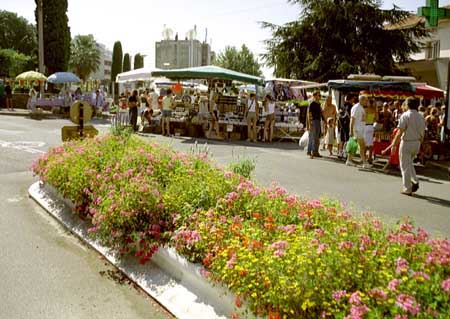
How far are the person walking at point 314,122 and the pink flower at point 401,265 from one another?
410 inches

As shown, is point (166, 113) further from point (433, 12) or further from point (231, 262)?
point (231, 262)

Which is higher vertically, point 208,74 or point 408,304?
point 208,74

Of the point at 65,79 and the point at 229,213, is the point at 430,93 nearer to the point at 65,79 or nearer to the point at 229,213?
the point at 229,213

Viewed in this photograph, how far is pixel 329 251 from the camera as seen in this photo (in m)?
3.41

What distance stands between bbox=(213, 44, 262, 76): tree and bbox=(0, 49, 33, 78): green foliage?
92.1ft

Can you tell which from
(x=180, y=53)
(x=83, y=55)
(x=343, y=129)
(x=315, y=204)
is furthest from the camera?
(x=180, y=53)

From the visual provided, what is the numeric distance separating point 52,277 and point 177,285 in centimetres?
137

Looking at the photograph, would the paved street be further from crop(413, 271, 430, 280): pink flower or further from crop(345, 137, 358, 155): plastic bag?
crop(413, 271, 430, 280): pink flower

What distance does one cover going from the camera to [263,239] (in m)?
4.07

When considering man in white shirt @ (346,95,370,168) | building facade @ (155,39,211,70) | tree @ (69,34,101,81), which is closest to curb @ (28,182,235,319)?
man in white shirt @ (346,95,370,168)

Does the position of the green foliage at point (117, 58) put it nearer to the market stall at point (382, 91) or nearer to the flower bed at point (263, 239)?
the market stall at point (382, 91)

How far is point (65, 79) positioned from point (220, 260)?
84.7 feet

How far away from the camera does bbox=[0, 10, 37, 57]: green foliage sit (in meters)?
77.0

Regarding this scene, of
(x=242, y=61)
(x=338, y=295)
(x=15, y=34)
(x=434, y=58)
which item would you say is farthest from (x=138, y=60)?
(x=338, y=295)
